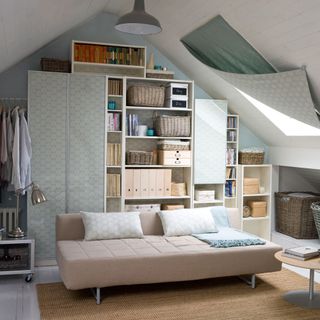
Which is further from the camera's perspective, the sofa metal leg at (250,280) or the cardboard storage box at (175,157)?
the cardboard storage box at (175,157)

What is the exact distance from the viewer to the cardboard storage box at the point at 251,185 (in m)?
6.48

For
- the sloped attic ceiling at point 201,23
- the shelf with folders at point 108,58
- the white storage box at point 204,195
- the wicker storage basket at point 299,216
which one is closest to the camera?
the sloped attic ceiling at point 201,23

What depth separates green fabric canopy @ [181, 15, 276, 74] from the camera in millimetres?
4430

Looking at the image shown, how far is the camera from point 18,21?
3.44 meters

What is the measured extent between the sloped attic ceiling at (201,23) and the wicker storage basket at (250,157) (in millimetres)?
647

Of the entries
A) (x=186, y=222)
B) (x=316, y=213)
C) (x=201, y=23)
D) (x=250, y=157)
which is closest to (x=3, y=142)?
(x=186, y=222)

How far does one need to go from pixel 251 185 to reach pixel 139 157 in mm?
1670

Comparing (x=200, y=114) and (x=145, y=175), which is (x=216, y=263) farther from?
(x=200, y=114)

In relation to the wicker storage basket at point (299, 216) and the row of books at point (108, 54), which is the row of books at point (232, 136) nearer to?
the wicker storage basket at point (299, 216)

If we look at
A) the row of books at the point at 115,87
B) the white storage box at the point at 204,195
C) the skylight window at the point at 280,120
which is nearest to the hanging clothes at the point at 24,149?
the row of books at the point at 115,87

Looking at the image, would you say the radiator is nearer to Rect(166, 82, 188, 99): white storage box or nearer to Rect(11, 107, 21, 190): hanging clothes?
Rect(11, 107, 21, 190): hanging clothes

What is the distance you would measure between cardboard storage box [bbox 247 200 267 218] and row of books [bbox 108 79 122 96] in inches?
94.7

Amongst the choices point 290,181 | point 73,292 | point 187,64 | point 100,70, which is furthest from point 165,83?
point 73,292

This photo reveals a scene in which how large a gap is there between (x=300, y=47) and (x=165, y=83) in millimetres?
2571
